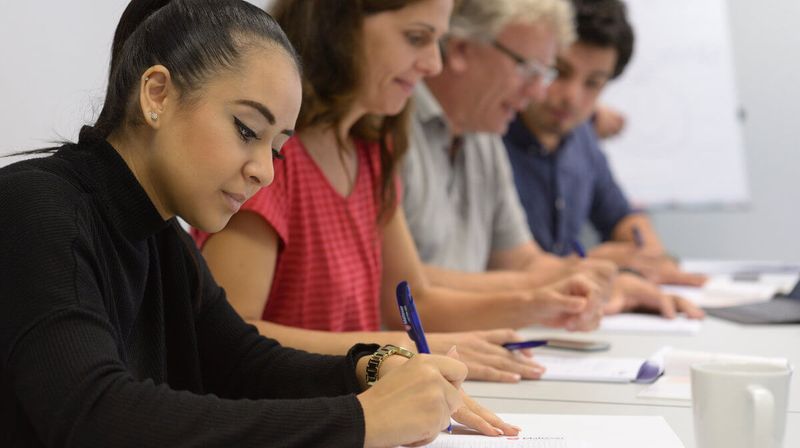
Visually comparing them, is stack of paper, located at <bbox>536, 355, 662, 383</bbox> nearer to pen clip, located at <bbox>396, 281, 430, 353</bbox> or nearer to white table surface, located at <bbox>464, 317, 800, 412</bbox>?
white table surface, located at <bbox>464, 317, 800, 412</bbox>

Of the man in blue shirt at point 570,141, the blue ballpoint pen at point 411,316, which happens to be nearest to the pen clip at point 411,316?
the blue ballpoint pen at point 411,316

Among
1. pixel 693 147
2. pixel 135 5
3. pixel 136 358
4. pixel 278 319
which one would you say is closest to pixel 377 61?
pixel 278 319

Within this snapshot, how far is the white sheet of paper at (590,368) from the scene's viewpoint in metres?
1.32

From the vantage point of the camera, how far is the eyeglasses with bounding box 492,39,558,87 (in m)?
Answer: 2.27

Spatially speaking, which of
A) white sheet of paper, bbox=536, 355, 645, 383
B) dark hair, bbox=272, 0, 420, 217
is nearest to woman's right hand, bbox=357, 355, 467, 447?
white sheet of paper, bbox=536, 355, 645, 383

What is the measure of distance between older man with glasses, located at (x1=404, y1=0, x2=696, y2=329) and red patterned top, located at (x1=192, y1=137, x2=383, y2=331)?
431 millimetres

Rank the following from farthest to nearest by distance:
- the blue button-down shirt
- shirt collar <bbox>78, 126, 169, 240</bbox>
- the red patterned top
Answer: the blue button-down shirt
the red patterned top
shirt collar <bbox>78, 126, 169, 240</bbox>

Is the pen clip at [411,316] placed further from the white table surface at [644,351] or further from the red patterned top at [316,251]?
the red patterned top at [316,251]

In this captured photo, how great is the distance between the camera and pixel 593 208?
3.30m

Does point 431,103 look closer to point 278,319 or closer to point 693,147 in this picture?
point 278,319

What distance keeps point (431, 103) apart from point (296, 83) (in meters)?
1.28

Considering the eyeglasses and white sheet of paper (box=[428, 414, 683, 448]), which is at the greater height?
the eyeglasses

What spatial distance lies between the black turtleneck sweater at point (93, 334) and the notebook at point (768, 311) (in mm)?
1316

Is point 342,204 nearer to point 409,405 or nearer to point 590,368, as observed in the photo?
point 590,368
